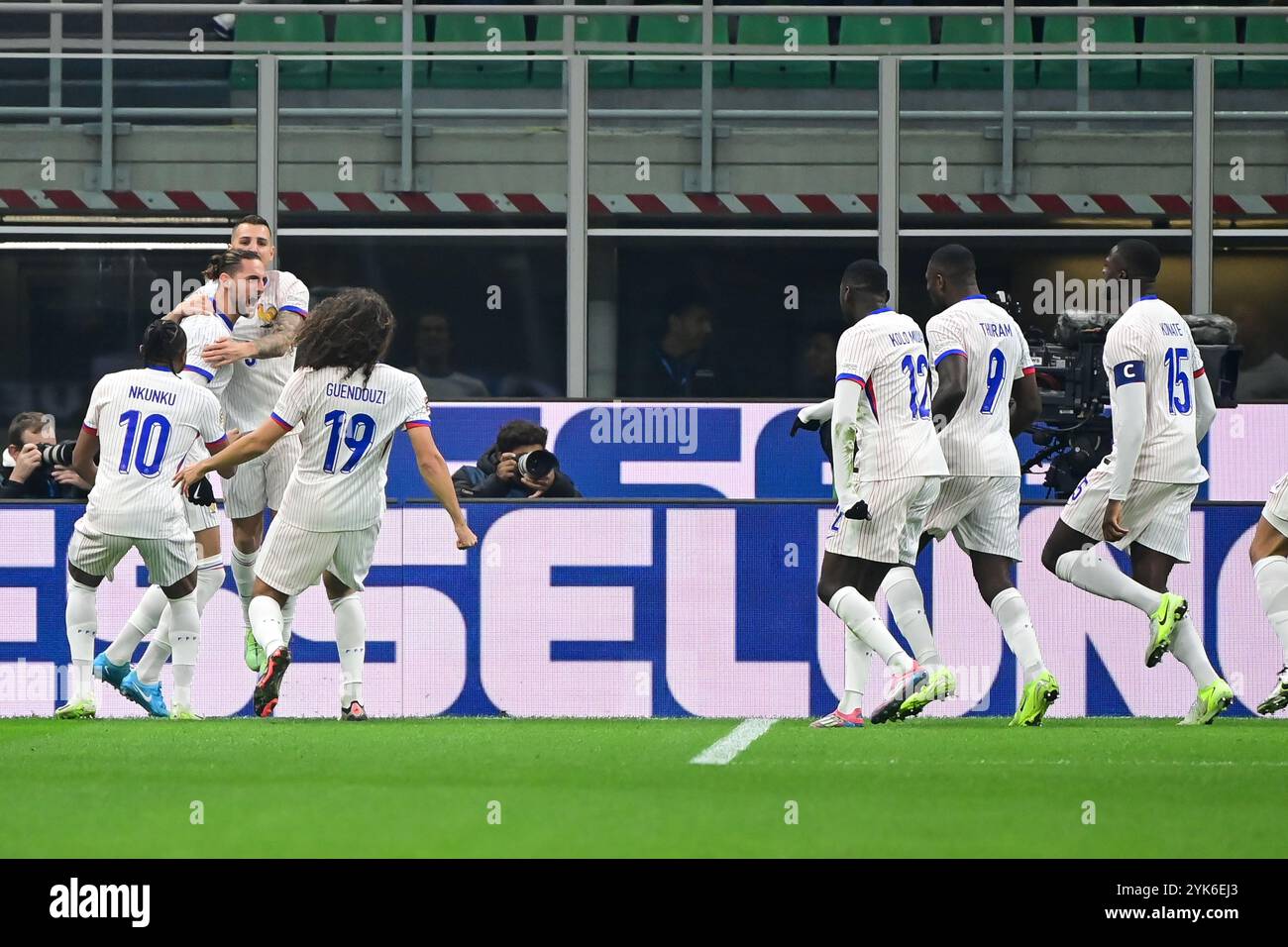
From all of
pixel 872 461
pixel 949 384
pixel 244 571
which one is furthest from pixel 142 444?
pixel 949 384

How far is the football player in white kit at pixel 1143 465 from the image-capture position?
339 inches

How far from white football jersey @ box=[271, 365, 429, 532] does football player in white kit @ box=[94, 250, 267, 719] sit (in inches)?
35.2

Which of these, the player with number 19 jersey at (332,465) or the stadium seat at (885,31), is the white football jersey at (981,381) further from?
the stadium seat at (885,31)

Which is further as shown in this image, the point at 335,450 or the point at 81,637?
the point at 81,637

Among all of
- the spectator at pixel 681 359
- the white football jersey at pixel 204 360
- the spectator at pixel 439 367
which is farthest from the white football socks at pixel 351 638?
the spectator at pixel 681 359

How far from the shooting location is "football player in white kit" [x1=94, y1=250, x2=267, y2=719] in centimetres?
965

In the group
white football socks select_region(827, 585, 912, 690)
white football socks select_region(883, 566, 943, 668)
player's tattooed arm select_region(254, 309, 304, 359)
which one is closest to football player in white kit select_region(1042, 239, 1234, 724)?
white football socks select_region(883, 566, 943, 668)

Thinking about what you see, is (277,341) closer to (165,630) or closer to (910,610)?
(165,630)

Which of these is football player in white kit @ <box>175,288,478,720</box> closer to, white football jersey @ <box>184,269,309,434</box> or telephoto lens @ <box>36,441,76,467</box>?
white football jersey @ <box>184,269,309,434</box>

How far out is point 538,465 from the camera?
35.3ft

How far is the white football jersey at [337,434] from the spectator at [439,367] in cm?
373

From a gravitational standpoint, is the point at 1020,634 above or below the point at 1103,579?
below

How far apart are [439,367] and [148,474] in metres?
3.60
